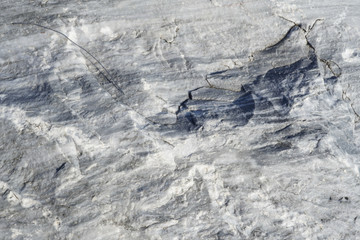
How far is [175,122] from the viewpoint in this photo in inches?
117

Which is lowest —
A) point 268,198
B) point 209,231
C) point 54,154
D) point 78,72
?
point 209,231

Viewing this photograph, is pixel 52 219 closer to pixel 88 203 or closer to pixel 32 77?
pixel 88 203

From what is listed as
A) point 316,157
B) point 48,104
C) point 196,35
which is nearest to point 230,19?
point 196,35

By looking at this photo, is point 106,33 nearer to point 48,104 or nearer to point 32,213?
point 48,104

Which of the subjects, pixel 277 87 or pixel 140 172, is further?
pixel 277 87

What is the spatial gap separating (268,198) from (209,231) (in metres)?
0.56

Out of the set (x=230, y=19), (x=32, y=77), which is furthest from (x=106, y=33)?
(x=230, y=19)

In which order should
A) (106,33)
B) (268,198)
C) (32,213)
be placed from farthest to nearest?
(106,33)
(268,198)
(32,213)

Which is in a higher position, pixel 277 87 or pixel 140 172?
pixel 277 87

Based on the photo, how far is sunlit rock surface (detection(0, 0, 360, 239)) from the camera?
110 inches

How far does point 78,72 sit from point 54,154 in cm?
75

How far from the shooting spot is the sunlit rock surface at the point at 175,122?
2791mm

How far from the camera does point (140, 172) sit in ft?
9.36

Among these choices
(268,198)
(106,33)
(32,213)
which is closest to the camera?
(32,213)
